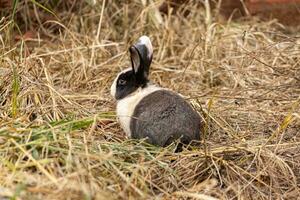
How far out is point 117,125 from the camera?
3.99 metres

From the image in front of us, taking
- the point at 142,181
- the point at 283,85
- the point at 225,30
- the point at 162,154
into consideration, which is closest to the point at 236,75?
the point at 283,85

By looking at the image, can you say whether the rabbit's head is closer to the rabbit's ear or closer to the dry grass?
the rabbit's ear

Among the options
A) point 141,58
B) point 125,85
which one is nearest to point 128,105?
point 125,85

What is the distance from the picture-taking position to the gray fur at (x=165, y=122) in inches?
138

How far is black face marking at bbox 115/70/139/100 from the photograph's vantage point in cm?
387

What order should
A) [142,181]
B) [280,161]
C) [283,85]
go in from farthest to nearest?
[283,85] < [280,161] < [142,181]

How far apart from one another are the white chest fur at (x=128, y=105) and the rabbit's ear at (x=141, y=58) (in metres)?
0.07

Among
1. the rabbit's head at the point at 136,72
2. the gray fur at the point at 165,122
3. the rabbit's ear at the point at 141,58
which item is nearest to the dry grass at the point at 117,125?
the gray fur at the point at 165,122

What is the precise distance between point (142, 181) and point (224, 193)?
46 centimetres

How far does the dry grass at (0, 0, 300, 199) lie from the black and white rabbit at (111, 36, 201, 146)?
0.09 m

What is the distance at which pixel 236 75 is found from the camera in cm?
495

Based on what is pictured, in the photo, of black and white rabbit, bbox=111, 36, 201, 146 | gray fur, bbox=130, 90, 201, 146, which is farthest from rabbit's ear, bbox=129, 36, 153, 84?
gray fur, bbox=130, 90, 201, 146

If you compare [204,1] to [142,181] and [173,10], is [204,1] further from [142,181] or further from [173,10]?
[142,181]

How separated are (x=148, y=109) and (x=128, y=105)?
23cm
